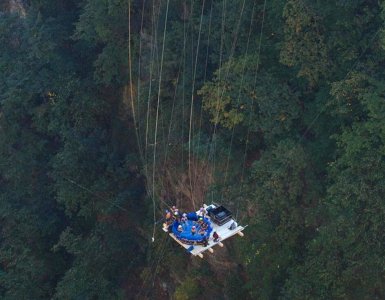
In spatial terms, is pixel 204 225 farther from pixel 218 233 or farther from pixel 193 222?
pixel 218 233

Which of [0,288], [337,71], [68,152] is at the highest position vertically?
[337,71]

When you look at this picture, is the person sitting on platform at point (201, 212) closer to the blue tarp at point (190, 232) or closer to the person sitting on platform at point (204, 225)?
the blue tarp at point (190, 232)

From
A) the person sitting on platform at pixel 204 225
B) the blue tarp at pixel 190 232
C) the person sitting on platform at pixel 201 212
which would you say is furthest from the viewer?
the person sitting on platform at pixel 201 212

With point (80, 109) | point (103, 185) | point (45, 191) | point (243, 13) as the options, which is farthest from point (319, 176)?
point (45, 191)

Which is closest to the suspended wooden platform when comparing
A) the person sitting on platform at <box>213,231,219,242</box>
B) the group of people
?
the person sitting on platform at <box>213,231,219,242</box>

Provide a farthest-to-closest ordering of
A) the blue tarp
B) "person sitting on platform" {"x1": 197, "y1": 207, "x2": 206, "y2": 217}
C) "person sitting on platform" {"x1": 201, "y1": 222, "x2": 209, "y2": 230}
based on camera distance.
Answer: "person sitting on platform" {"x1": 197, "y1": 207, "x2": 206, "y2": 217}
"person sitting on platform" {"x1": 201, "y1": 222, "x2": 209, "y2": 230}
the blue tarp

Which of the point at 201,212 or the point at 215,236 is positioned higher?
the point at 201,212

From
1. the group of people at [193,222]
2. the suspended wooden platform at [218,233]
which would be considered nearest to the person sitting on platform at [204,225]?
the group of people at [193,222]

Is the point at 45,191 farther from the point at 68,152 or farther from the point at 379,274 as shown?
the point at 379,274

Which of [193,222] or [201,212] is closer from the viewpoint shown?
[193,222]

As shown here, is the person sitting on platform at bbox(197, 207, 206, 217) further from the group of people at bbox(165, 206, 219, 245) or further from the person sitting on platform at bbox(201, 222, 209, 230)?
the person sitting on platform at bbox(201, 222, 209, 230)

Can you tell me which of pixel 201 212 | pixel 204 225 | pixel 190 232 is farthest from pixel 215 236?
pixel 201 212
